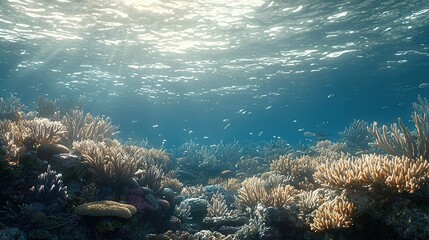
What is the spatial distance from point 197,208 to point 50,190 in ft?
13.8

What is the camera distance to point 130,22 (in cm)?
1809

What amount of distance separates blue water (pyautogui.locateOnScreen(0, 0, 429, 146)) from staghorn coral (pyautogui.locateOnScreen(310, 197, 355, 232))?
40.2ft

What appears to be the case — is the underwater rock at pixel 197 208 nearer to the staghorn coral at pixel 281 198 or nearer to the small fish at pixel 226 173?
the staghorn coral at pixel 281 198

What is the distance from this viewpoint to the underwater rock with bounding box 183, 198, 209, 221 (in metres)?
9.02

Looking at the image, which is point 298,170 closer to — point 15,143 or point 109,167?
point 109,167

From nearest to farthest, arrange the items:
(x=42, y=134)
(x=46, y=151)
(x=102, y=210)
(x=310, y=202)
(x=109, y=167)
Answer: (x=102, y=210) < (x=310, y=202) < (x=109, y=167) < (x=46, y=151) < (x=42, y=134)

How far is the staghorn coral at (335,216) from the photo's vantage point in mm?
5504

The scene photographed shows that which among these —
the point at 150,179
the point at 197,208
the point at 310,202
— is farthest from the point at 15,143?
the point at 310,202

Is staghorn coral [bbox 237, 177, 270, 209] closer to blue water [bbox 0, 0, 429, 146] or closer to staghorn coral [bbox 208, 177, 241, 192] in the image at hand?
staghorn coral [bbox 208, 177, 241, 192]

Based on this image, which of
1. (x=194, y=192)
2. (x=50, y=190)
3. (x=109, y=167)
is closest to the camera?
(x=50, y=190)

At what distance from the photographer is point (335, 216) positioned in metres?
5.63

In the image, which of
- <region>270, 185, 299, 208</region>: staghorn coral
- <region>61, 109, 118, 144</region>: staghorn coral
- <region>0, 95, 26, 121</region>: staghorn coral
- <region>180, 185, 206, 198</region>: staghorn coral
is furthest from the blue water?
<region>270, 185, 299, 208</region>: staghorn coral

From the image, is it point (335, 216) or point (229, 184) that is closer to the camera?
point (335, 216)

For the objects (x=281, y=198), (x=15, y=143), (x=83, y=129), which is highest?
(x=15, y=143)
